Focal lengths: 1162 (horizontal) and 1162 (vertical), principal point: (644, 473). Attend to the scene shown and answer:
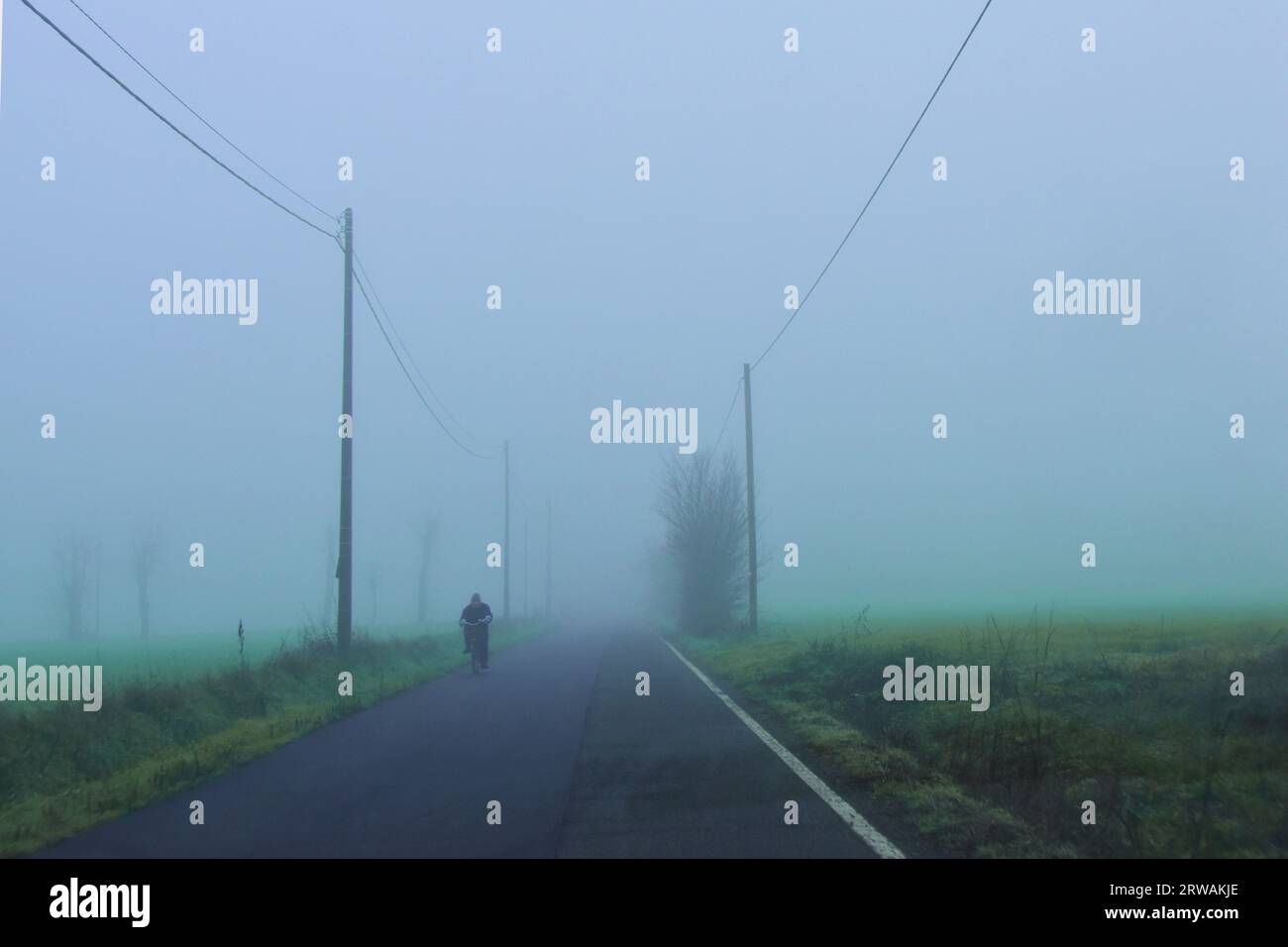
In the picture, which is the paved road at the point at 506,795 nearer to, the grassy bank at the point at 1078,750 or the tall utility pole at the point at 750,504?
the grassy bank at the point at 1078,750

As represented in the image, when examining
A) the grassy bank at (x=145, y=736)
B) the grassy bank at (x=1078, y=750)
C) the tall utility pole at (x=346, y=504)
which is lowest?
the grassy bank at (x=145, y=736)

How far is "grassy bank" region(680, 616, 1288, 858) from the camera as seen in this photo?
821cm

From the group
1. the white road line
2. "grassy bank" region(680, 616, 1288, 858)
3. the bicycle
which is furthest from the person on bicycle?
the white road line

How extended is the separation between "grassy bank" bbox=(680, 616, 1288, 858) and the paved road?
101 centimetres

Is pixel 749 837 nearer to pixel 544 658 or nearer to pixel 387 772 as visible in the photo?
pixel 387 772

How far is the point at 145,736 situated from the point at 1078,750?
37.0ft

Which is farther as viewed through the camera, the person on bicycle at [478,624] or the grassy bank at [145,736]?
the person on bicycle at [478,624]

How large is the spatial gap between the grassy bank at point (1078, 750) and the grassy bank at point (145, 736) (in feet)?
22.0

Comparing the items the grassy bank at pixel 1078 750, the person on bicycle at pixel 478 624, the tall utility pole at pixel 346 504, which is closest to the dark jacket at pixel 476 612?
the person on bicycle at pixel 478 624

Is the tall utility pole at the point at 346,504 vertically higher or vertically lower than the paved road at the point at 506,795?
higher

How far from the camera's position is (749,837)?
8430 millimetres

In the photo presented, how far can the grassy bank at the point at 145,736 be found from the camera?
10586 mm
